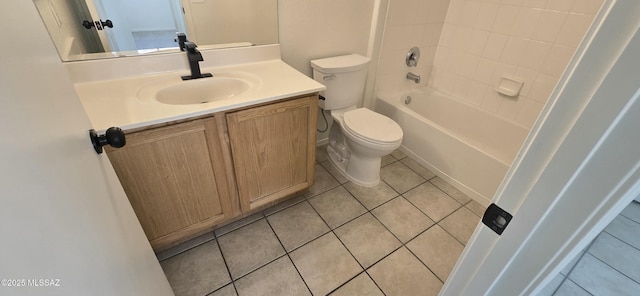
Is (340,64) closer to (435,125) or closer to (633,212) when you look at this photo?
(435,125)

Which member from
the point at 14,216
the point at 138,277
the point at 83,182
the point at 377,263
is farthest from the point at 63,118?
the point at 377,263

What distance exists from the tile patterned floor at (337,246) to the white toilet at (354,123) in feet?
0.48

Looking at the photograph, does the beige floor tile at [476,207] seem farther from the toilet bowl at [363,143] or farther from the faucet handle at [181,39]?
the faucet handle at [181,39]

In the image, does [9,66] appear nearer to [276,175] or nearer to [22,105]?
[22,105]

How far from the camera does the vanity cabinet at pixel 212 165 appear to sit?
1.09m

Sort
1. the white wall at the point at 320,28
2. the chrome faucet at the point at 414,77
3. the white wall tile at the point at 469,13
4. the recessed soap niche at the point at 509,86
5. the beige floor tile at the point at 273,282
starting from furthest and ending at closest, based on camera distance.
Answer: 1. the chrome faucet at the point at 414,77
2. the white wall tile at the point at 469,13
3. the recessed soap niche at the point at 509,86
4. the white wall at the point at 320,28
5. the beige floor tile at the point at 273,282

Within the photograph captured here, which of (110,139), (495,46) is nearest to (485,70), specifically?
(495,46)

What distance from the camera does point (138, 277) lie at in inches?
29.1

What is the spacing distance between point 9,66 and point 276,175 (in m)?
1.20

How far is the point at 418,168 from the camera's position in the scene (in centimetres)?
218

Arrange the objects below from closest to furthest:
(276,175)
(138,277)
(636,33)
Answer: (636,33)
(138,277)
(276,175)

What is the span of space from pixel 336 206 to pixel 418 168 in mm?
843

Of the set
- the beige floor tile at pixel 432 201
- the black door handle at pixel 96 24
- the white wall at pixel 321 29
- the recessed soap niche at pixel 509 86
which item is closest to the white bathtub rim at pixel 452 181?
the beige floor tile at pixel 432 201

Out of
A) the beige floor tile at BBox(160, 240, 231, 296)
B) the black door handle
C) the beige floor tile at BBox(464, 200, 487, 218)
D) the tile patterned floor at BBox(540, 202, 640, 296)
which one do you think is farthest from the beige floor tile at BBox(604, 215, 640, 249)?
the black door handle
